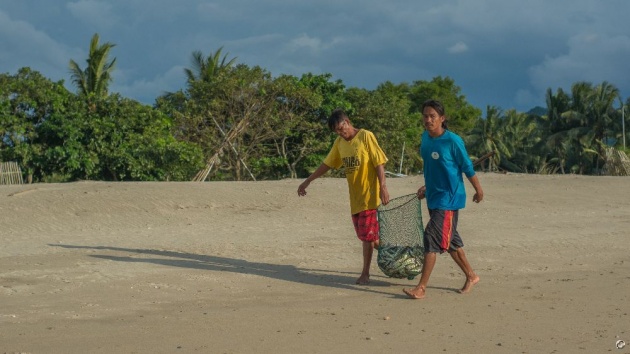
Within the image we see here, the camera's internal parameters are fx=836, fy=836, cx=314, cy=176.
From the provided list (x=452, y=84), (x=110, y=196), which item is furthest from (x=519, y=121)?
(x=110, y=196)

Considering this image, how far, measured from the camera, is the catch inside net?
26.6 feet

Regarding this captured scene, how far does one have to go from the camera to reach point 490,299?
7477 mm

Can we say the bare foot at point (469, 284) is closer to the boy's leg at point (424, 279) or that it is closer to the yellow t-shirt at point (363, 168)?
the boy's leg at point (424, 279)

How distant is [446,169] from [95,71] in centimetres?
2704

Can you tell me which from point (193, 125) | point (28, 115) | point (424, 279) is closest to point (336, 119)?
point (424, 279)

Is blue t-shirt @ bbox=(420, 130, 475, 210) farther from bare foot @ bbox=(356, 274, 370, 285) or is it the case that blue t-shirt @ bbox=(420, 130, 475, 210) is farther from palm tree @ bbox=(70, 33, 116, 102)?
palm tree @ bbox=(70, 33, 116, 102)

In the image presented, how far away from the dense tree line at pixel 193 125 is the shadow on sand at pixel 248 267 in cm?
1298

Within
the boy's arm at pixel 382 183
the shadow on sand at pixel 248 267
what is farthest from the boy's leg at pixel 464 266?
the boy's arm at pixel 382 183

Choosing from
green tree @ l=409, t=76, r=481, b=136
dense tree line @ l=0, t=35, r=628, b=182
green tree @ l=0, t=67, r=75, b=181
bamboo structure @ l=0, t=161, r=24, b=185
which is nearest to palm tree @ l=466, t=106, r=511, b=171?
green tree @ l=409, t=76, r=481, b=136

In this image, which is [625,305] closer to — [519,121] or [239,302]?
[239,302]

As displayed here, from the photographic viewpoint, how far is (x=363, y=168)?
8.18m

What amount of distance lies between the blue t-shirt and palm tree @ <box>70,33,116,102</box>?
26167 mm

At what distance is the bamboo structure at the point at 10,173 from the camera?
20.7m

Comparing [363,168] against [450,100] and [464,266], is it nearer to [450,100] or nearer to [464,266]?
[464,266]
